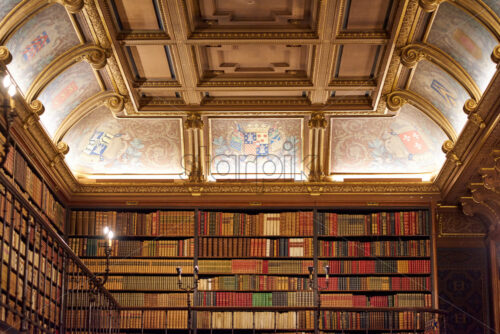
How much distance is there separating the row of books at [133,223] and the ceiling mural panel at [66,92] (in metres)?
1.39

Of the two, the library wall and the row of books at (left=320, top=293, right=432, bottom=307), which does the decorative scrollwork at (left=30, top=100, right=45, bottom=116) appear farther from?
the library wall

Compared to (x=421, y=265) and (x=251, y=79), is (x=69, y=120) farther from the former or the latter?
(x=421, y=265)

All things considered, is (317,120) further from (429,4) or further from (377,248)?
(429,4)

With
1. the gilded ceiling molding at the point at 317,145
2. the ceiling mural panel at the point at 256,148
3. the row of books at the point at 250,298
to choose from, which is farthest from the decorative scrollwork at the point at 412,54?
the row of books at the point at 250,298

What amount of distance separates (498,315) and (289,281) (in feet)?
8.96

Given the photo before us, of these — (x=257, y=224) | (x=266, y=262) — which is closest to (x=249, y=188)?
(x=257, y=224)

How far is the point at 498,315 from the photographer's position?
29.9 ft

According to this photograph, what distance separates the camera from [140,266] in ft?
29.3

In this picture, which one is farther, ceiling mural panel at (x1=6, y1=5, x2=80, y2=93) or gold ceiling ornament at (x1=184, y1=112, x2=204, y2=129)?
gold ceiling ornament at (x1=184, y1=112, x2=204, y2=129)

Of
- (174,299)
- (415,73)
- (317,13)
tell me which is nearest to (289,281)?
(174,299)

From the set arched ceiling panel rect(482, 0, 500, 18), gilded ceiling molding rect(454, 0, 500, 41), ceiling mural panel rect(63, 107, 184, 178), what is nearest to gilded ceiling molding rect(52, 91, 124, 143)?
ceiling mural panel rect(63, 107, 184, 178)

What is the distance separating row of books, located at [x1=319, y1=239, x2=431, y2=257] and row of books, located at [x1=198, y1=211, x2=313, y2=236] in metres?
0.33

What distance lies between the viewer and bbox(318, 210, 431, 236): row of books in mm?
9023

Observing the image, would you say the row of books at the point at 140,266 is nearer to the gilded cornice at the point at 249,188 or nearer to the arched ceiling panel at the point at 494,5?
the gilded cornice at the point at 249,188
